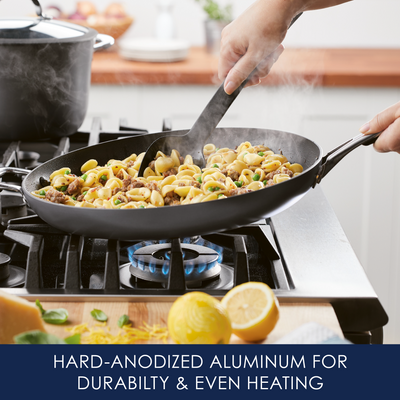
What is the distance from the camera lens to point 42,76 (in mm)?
1334

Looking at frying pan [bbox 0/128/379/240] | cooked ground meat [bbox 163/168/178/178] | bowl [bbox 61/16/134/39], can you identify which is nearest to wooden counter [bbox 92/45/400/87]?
bowl [bbox 61/16/134/39]

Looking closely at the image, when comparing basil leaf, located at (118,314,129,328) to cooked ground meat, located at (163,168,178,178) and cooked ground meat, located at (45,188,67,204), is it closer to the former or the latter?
cooked ground meat, located at (45,188,67,204)

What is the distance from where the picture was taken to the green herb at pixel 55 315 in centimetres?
77

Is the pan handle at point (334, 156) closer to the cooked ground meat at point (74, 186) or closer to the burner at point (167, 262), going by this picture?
the burner at point (167, 262)

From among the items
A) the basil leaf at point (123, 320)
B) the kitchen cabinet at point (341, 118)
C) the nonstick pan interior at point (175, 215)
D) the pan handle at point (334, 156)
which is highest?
the pan handle at point (334, 156)

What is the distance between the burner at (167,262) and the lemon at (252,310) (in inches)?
7.2

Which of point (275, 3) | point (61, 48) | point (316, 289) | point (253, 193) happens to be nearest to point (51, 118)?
point (61, 48)

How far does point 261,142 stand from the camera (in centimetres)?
134

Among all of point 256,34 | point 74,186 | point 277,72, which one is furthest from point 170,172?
point 277,72

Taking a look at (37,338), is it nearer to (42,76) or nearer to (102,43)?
(42,76)

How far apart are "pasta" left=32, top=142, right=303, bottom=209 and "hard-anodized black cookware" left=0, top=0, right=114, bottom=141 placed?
9.6 inches

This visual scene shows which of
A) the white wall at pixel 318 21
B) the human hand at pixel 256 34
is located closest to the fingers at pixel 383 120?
the human hand at pixel 256 34

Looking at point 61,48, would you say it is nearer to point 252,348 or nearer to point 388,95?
point 252,348

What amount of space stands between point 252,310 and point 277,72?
1912mm
